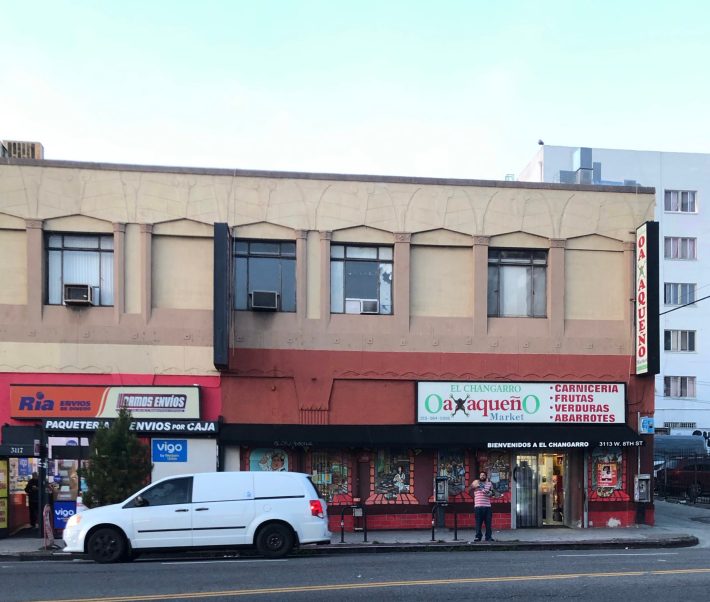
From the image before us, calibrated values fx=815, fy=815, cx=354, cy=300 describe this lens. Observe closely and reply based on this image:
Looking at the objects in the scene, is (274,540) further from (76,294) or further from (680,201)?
(680,201)

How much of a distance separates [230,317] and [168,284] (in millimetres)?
1767

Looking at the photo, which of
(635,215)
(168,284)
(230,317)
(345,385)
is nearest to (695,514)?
(635,215)

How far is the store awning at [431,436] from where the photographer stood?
19.3 metres

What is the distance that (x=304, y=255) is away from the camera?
66.6 ft

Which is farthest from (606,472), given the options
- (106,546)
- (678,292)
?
(678,292)

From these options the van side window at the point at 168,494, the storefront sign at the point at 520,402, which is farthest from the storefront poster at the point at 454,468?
the van side window at the point at 168,494

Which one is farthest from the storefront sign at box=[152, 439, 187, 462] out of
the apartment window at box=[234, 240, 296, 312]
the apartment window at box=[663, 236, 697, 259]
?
the apartment window at box=[663, 236, 697, 259]

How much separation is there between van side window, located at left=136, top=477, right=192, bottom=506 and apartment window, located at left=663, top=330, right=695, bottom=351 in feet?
132

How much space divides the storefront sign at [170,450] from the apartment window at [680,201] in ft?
129

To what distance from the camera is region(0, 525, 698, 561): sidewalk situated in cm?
1642

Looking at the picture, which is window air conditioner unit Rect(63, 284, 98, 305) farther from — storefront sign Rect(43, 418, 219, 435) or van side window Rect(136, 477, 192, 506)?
van side window Rect(136, 477, 192, 506)

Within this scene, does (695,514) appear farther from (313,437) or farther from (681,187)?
(681,187)

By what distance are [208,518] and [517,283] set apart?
1045 centimetres

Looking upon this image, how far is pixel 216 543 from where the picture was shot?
14516 mm
